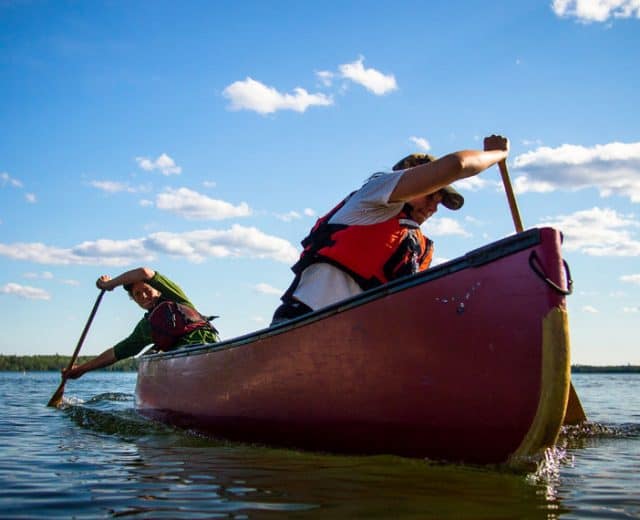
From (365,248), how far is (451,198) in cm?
72

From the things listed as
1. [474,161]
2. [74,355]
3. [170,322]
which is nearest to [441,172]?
[474,161]

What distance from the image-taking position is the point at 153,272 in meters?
6.99

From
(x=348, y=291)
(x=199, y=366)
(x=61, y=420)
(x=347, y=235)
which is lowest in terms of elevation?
(x=61, y=420)

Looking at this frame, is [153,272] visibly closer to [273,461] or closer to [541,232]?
[273,461]

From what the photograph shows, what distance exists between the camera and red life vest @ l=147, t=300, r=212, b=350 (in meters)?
6.74

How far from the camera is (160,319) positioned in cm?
682

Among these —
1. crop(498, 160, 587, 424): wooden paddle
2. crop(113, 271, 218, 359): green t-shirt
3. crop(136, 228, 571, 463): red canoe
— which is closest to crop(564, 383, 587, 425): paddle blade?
crop(498, 160, 587, 424): wooden paddle

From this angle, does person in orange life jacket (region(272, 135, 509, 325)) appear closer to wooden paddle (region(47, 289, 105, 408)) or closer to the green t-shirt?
the green t-shirt

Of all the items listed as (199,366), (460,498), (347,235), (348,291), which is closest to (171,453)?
(199,366)

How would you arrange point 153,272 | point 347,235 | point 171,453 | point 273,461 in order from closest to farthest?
point 273,461
point 347,235
point 171,453
point 153,272

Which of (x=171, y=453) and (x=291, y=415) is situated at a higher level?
(x=291, y=415)

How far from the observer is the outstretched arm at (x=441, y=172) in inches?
132

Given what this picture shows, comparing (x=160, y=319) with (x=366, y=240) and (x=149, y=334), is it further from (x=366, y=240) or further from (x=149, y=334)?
(x=366, y=240)

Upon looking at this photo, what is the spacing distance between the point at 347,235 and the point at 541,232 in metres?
1.34
